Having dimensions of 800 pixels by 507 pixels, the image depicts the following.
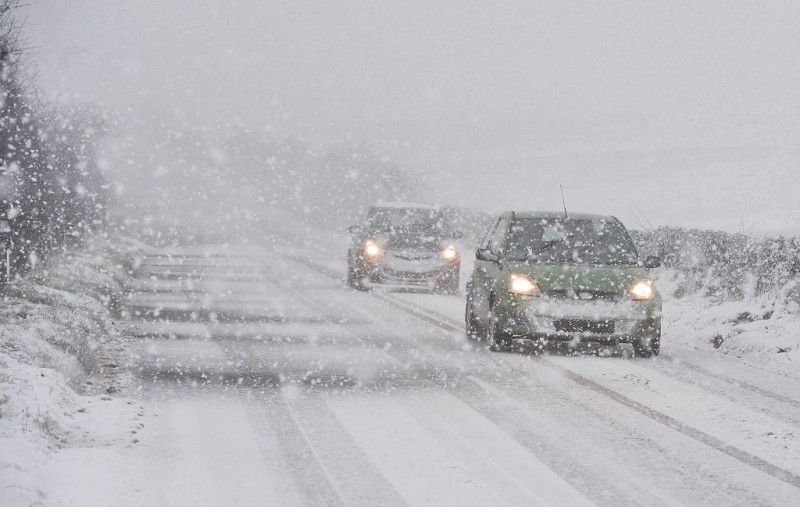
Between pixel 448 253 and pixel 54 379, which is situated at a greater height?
pixel 448 253

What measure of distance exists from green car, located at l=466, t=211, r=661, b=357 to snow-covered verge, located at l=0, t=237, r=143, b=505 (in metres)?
4.27

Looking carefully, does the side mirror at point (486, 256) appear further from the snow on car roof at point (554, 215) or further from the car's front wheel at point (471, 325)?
the car's front wheel at point (471, 325)

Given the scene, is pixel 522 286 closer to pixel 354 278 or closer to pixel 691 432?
pixel 691 432

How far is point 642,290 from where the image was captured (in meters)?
10.3

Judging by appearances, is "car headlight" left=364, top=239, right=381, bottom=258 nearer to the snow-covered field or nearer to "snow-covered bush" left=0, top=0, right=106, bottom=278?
the snow-covered field

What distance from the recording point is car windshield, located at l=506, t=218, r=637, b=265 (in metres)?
10.9

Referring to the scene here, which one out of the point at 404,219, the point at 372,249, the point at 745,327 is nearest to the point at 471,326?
the point at 745,327

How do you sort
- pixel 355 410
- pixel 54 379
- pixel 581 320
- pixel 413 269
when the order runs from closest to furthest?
pixel 355 410
pixel 54 379
pixel 581 320
pixel 413 269

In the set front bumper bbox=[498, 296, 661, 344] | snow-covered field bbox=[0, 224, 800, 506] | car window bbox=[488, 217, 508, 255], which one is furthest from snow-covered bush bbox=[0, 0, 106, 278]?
front bumper bbox=[498, 296, 661, 344]

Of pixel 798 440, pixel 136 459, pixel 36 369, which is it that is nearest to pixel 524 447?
pixel 798 440

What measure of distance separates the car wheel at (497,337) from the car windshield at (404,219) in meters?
9.01

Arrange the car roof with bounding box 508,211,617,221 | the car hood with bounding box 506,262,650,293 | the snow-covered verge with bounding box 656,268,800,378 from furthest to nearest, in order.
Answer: the car roof with bounding box 508,211,617,221 → the snow-covered verge with bounding box 656,268,800,378 → the car hood with bounding box 506,262,650,293

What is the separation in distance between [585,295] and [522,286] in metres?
0.71

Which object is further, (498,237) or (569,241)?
(498,237)
